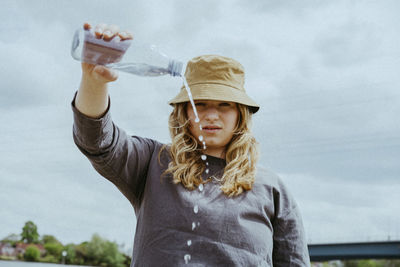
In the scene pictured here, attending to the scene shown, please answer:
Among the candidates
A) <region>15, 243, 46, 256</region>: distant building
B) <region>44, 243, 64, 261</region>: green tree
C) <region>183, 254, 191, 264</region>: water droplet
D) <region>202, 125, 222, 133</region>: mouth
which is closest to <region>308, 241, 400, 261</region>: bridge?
<region>202, 125, 222, 133</region>: mouth

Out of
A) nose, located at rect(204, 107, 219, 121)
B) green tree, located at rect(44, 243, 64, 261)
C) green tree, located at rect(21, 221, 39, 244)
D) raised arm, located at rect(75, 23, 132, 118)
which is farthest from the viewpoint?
green tree, located at rect(21, 221, 39, 244)

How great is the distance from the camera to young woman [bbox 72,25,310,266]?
8.20 ft

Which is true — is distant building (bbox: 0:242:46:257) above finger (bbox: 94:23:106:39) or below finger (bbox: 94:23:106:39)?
below

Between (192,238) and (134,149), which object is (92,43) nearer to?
(134,149)

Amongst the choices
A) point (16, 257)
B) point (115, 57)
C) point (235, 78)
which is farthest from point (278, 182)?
point (16, 257)

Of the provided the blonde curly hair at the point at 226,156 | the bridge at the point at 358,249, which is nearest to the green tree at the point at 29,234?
the bridge at the point at 358,249

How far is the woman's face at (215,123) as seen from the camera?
2902 millimetres

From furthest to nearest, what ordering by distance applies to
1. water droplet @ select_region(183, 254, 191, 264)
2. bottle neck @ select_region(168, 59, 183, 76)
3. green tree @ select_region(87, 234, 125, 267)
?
green tree @ select_region(87, 234, 125, 267)
bottle neck @ select_region(168, 59, 183, 76)
water droplet @ select_region(183, 254, 191, 264)

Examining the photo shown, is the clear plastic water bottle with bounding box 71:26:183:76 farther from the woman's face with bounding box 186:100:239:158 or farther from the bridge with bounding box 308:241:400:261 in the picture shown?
the bridge with bounding box 308:241:400:261

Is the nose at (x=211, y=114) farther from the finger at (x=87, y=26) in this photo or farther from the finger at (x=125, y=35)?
the finger at (x=87, y=26)

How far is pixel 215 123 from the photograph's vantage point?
2.90 metres

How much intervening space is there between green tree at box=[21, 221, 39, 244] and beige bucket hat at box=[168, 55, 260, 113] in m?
68.7

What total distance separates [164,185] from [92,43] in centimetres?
94

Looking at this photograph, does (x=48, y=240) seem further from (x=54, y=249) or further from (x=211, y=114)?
(x=211, y=114)
